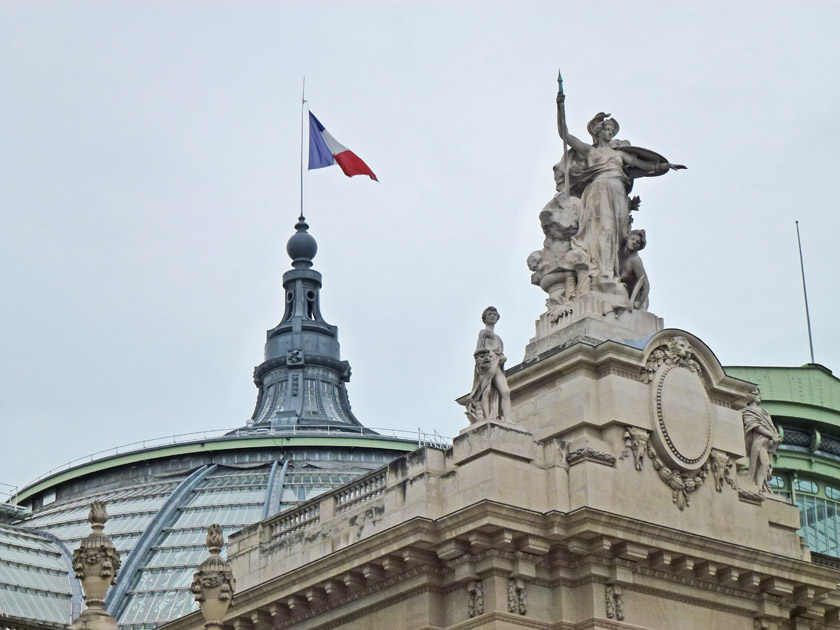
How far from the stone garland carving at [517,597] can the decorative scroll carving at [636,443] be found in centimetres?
417

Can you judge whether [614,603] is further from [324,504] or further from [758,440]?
[324,504]

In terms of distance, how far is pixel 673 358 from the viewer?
4669 cm

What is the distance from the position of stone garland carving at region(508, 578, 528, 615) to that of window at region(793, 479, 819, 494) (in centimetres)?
2562

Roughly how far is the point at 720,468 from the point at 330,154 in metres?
21.2

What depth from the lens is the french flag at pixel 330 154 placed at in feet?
203

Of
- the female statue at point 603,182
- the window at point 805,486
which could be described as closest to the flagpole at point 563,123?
the female statue at point 603,182

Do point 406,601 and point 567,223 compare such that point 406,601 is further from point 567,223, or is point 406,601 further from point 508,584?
point 567,223

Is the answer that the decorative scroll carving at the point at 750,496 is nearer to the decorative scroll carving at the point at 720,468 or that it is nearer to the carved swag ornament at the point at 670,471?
the decorative scroll carving at the point at 720,468

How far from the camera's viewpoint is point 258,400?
8594cm

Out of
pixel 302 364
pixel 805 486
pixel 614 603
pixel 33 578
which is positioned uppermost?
pixel 302 364

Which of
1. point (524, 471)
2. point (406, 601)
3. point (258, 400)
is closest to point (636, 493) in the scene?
point (524, 471)

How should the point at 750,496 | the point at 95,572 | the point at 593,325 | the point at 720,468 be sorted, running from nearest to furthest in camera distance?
the point at 95,572 → the point at 593,325 → the point at 720,468 → the point at 750,496

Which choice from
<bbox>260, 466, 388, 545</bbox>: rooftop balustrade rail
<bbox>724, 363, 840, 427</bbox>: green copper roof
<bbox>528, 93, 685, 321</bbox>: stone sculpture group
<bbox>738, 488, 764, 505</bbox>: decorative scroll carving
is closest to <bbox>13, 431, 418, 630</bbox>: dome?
<bbox>724, 363, 840, 427</bbox>: green copper roof

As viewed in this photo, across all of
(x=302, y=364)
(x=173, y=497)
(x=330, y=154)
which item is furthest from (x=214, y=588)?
(x=302, y=364)
